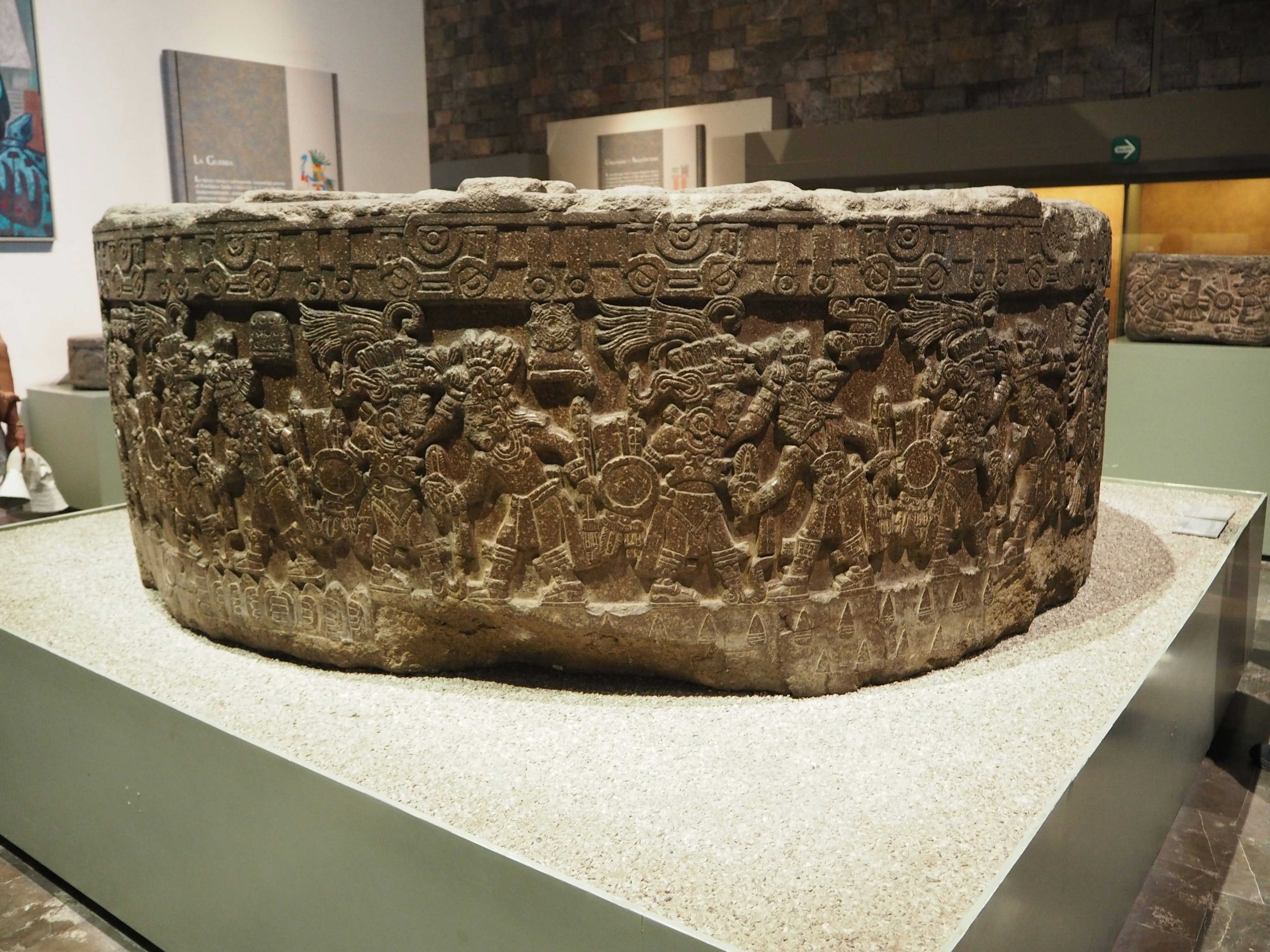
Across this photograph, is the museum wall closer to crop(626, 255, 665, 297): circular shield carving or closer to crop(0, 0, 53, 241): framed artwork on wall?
crop(0, 0, 53, 241): framed artwork on wall

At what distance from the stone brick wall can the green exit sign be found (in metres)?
0.72

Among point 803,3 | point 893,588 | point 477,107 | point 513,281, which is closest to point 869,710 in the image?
point 893,588

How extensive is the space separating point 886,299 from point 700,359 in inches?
17.8

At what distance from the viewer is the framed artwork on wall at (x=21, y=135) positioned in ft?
15.3

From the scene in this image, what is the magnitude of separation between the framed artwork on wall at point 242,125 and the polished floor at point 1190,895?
3.38 m

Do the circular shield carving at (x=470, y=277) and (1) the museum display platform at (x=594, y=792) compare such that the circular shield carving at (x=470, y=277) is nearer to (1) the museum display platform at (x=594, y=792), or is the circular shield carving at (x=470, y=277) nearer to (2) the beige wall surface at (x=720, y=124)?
(1) the museum display platform at (x=594, y=792)

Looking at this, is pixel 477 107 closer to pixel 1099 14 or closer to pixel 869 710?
pixel 1099 14

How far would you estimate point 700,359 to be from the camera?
2320 mm

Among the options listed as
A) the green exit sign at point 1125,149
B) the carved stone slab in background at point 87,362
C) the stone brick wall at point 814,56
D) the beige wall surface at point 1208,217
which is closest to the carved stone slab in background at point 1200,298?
the beige wall surface at point 1208,217

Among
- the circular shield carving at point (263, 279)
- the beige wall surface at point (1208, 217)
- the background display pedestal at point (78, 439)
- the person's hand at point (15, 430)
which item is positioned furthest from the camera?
the background display pedestal at point (78, 439)

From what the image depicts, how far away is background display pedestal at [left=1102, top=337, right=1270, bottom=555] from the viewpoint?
209 inches

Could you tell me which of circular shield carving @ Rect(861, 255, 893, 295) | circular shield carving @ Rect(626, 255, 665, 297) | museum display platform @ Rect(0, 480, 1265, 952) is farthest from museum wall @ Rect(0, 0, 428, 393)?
circular shield carving @ Rect(861, 255, 893, 295)

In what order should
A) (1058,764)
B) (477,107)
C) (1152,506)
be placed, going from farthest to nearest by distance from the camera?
1. (477,107)
2. (1152,506)
3. (1058,764)

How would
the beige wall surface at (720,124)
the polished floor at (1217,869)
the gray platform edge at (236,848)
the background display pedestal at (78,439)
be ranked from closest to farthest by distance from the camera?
the gray platform edge at (236,848) < the polished floor at (1217,869) < the background display pedestal at (78,439) < the beige wall surface at (720,124)
